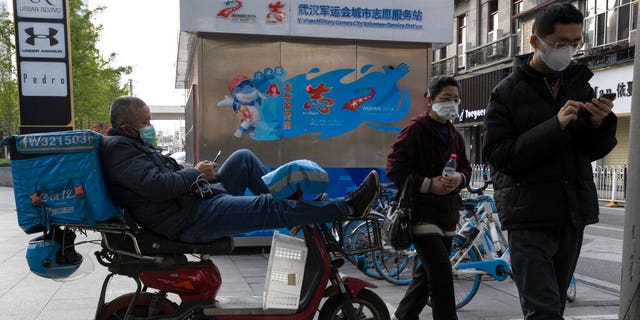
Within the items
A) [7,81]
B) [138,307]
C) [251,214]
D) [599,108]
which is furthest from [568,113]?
[7,81]

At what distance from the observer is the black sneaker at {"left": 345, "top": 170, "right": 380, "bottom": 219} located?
307 cm

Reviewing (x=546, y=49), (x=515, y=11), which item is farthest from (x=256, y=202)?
(x=515, y=11)

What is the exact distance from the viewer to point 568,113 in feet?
7.40

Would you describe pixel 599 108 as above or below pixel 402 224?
above

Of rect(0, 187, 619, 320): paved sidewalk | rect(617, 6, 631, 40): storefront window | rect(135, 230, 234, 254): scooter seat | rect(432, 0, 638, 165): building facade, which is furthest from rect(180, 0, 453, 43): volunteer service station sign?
rect(617, 6, 631, 40): storefront window

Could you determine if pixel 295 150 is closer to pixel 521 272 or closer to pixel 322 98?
pixel 322 98

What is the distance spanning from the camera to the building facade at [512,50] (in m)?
18.7

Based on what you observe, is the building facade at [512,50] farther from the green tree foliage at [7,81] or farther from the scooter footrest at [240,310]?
the green tree foliage at [7,81]

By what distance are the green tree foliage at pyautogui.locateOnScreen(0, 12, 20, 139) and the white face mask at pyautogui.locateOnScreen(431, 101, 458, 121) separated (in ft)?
70.1

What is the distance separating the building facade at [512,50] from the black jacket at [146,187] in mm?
17359

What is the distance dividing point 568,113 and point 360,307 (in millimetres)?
1853

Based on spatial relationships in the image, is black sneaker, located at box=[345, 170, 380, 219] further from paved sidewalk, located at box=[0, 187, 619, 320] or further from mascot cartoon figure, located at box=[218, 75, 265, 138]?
mascot cartoon figure, located at box=[218, 75, 265, 138]

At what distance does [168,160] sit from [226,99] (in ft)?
10.1

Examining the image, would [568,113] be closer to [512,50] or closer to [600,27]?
[600,27]
